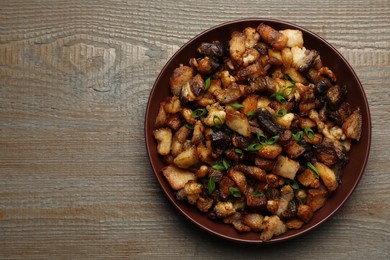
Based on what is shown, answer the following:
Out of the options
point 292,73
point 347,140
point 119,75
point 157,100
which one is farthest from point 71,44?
point 347,140

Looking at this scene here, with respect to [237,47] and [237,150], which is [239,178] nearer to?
[237,150]

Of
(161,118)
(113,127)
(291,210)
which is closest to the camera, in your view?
(291,210)

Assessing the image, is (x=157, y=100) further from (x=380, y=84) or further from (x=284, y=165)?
(x=380, y=84)

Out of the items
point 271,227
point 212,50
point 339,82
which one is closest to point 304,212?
point 271,227

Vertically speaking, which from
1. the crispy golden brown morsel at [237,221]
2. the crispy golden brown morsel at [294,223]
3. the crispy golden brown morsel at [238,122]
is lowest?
the crispy golden brown morsel at [237,221]

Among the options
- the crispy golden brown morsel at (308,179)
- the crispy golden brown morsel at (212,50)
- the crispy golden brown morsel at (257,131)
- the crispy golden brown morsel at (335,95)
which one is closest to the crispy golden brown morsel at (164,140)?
the crispy golden brown morsel at (257,131)

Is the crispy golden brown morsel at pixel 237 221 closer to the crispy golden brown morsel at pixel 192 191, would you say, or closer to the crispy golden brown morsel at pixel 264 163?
the crispy golden brown morsel at pixel 192 191
